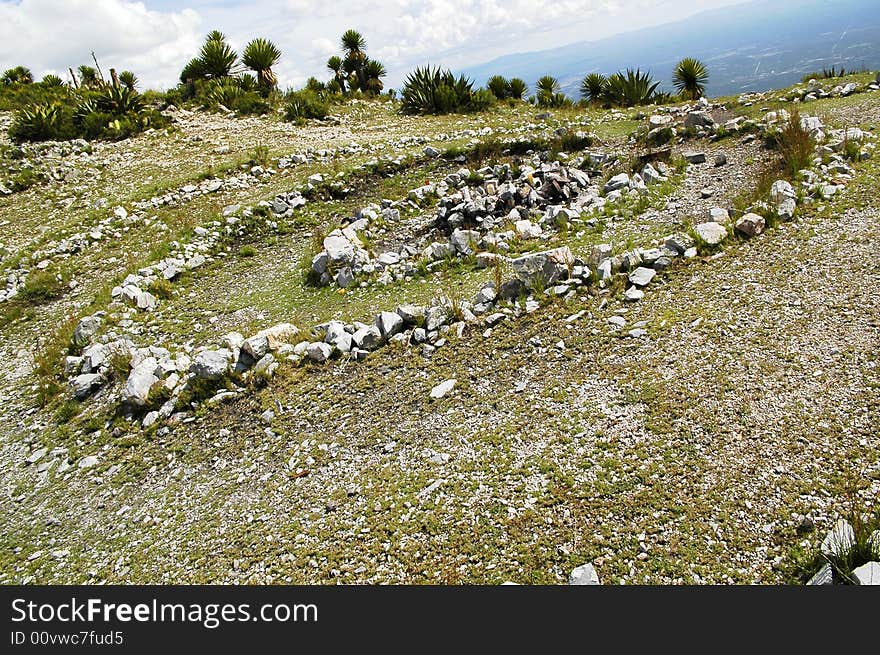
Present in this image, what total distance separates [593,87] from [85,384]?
903 inches

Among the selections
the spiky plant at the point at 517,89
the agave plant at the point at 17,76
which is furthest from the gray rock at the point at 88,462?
the agave plant at the point at 17,76

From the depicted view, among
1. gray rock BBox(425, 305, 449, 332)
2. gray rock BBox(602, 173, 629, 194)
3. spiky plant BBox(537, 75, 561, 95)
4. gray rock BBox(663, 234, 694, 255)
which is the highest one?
spiky plant BBox(537, 75, 561, 95)

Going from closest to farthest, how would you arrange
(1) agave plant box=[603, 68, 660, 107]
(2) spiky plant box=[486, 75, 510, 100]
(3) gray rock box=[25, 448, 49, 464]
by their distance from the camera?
(3) gray rock box=[25, 448, 49, 464]
(1) agave plant box=[603, 68, 660, 107]
(2) spiky plant box=[486, 75, 510, 100]

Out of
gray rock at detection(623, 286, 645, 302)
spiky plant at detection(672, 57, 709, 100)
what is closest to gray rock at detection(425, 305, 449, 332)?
gray rock at detection(623, 286, 645, 302)

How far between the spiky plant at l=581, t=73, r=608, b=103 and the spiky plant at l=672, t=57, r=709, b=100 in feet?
9.67

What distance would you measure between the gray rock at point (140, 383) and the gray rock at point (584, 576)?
5.69 meters

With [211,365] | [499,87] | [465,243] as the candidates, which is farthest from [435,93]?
[211,365]

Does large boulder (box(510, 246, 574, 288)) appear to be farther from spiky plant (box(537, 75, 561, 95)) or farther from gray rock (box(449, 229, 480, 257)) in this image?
spiky plant (box(537, 75, 561, 95))

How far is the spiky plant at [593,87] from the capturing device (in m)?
23.0

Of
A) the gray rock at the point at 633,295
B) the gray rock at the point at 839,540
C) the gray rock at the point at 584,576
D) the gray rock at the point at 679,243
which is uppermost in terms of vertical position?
the gray rock at the point at 679,243

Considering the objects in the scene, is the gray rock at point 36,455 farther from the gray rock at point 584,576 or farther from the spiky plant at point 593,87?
the spiky plant at point 593,87

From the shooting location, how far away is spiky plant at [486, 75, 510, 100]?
24956mm

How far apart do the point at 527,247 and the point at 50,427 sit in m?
7.73

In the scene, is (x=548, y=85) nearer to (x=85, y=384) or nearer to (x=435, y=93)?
(x=435, y=93)
